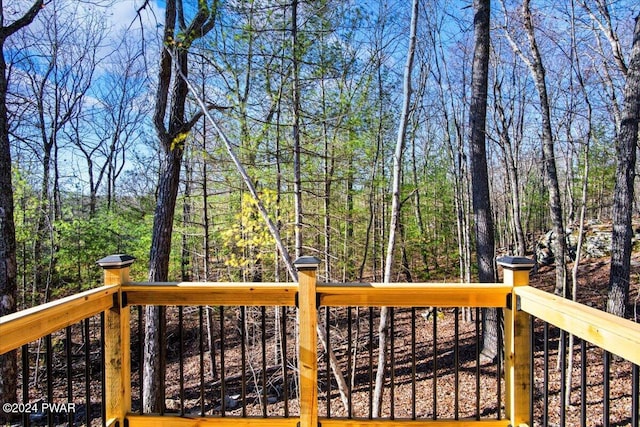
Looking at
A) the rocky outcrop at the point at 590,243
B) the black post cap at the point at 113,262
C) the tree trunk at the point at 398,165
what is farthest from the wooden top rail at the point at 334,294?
the rocky outcrop at the point at 590,243

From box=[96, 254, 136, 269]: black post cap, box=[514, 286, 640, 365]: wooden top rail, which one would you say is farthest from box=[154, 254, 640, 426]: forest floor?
box=[96, 254, 136, 269]: black post cap

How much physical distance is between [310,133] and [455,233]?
938 cm

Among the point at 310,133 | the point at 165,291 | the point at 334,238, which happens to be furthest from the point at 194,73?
the point at 165,291

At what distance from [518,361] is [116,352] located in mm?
2078

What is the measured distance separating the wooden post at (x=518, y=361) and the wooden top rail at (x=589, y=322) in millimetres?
80

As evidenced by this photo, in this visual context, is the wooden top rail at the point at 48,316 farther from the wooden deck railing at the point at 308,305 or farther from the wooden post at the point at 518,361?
the wooden post at the point at 518,361

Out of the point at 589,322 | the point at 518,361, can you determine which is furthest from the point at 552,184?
the point at 589,322

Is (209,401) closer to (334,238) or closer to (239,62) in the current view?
(334,238)

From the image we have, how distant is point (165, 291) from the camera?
2014mm

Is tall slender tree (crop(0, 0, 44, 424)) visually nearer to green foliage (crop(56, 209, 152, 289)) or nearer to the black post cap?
the black post cap

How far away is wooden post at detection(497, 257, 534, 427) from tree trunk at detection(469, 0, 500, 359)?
4815 millimetres

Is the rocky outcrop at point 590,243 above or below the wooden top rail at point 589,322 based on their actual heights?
below

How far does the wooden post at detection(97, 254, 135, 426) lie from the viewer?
1.95m

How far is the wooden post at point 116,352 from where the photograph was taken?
195 centimetres
